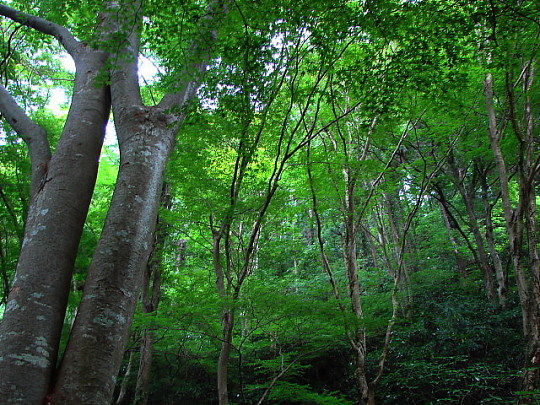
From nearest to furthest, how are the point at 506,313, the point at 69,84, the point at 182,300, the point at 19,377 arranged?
the point at 19,377 < the point at 182,300 < the point at 506,313 < the point at 69,84

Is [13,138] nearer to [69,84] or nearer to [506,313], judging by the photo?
[69,84]

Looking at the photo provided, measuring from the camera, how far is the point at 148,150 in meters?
1.98

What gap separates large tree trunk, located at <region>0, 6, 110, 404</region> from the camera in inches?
55.7

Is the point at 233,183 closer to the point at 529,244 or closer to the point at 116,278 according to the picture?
the point at 116,278

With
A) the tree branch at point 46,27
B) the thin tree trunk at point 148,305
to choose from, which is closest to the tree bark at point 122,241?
the tree branch at point 46,27

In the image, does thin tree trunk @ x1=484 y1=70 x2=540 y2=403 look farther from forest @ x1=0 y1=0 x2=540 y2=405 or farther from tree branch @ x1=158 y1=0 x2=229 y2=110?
tree branch @ x1=158 y1=0 x2=229 y2=110

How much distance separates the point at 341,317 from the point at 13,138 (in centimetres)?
677

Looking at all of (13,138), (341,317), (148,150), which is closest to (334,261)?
(341,317)

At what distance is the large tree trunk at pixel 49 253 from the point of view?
141 centimetres

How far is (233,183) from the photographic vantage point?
4.60 m

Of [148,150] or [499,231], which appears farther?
[499,231]

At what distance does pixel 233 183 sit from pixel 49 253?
3017 millimetres

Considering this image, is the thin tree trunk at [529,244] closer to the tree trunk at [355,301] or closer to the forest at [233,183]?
the forest at [233,183]

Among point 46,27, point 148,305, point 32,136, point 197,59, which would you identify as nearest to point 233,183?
point 197,59
